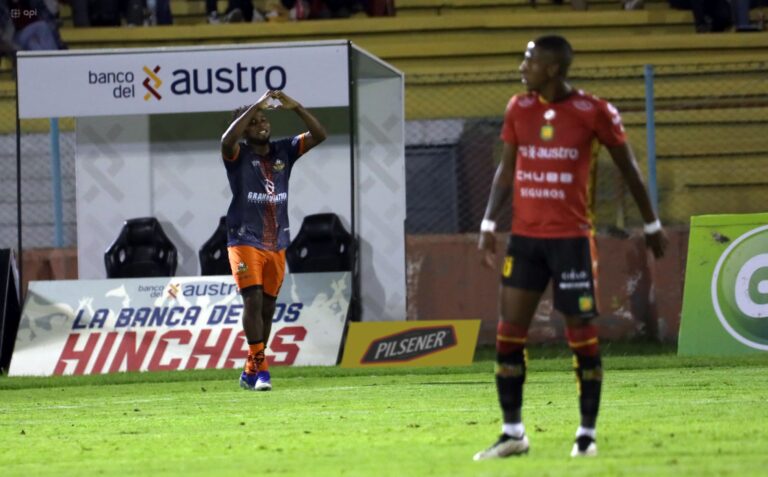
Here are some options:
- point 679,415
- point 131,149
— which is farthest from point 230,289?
point 679,415

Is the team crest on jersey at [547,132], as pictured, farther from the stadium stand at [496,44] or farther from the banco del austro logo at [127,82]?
the stadium stand at [496,44]

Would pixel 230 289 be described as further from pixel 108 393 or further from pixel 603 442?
pixel 603 442

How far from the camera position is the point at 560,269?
7859 mm

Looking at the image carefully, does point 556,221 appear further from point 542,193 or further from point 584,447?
point 584,447

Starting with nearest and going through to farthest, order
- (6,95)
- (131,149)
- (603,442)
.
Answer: (603,442) < (131,149) < (6,95)

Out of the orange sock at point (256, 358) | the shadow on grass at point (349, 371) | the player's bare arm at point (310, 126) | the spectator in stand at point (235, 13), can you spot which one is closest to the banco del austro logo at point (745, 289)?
the shadow on grass at point (349, 371)

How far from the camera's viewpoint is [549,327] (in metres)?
18.1

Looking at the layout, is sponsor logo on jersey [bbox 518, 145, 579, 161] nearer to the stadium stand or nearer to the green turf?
the green turf

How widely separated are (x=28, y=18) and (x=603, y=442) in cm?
1480

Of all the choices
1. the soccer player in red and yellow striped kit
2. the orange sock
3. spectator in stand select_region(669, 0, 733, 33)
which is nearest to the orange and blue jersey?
the orange sock

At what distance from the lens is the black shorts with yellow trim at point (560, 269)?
7.84 meters

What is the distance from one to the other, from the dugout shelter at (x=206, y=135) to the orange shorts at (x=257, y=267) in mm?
2409

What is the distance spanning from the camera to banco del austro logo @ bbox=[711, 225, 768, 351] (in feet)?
50.4

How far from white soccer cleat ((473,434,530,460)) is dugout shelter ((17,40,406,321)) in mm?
8153
